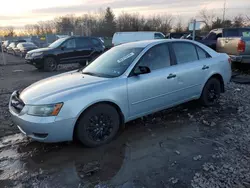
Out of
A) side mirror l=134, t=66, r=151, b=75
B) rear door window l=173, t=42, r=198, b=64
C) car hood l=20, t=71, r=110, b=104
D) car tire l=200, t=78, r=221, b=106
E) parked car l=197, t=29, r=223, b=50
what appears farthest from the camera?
parked car l=197, t=29, r=223, b=50

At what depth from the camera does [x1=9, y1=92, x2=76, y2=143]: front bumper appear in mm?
3365

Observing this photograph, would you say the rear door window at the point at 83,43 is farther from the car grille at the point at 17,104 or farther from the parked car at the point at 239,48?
the car grille at the point at 17,104

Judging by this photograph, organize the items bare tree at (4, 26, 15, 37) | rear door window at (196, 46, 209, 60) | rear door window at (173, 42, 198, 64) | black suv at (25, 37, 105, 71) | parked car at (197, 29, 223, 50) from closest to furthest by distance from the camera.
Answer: rear door window at (173, 42, 198, 64) < rear door window at (196, 46, 209, 60) < black suv at (25, 37, 105, 71) < parked car at (197, 29, 223, 50) < bare tree at (4, 26, 15, 37)

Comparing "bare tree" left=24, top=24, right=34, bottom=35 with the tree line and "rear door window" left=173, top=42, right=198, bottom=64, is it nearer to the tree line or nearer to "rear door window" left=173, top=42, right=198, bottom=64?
the tree line

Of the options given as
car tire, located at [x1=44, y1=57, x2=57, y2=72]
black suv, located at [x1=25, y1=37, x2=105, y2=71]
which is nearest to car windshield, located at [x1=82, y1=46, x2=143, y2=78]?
black suv, located at [x1=25, y1=37, x2=105, y2=71]

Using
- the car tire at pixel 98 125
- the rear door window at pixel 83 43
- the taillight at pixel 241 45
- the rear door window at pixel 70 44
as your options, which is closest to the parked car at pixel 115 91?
the car tire at pixel 98 125

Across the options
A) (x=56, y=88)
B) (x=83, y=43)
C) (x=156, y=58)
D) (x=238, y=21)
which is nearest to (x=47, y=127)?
(x=56, y=88)

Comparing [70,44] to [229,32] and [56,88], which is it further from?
[56,88]

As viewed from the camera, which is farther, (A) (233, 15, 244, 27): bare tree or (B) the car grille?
(A) (233, 15, 244, 27): bare tree

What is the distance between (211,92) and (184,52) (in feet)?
4.01

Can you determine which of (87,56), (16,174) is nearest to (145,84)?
(16,174)

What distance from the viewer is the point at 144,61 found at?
4.32m

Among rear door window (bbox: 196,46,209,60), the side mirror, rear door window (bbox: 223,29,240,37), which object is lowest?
the side mirror

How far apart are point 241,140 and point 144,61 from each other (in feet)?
6.85
